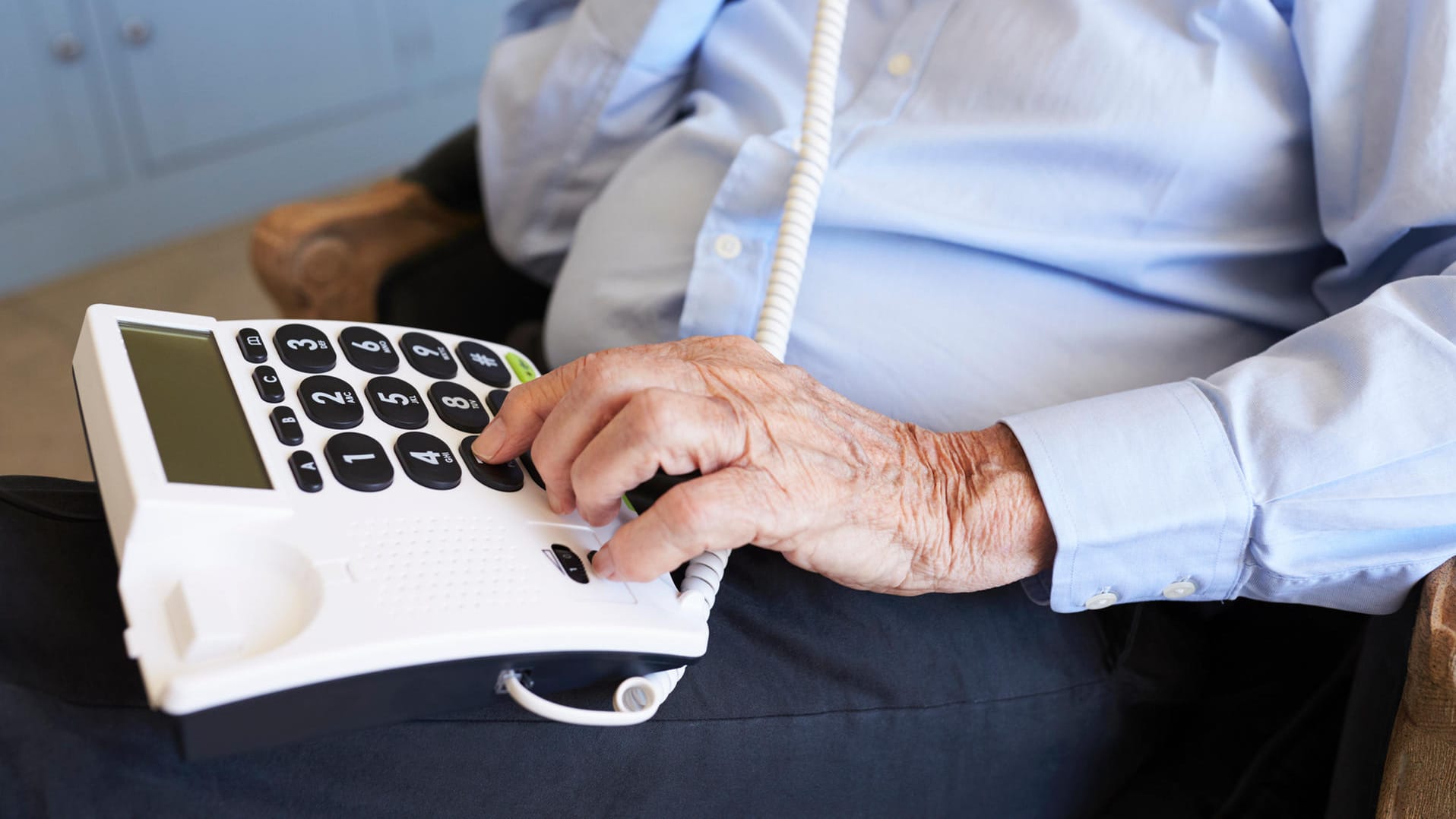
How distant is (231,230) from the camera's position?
228 centimetres

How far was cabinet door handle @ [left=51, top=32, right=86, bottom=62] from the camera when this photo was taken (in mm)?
1936

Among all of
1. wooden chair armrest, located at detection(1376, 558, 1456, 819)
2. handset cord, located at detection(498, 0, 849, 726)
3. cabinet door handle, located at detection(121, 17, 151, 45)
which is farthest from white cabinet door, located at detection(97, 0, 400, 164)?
wooden chair armrest, located at detection(1376, 558, 1456, 819)

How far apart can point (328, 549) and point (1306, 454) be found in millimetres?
473

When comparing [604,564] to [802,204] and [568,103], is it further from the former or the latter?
[568,103]

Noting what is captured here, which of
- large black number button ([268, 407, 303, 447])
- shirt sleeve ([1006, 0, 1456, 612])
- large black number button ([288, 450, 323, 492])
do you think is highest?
large black number button ([268, 407, 303, 447])

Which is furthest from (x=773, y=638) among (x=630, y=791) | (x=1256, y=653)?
(x=1256, y=653)

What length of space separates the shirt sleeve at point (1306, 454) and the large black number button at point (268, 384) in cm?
38

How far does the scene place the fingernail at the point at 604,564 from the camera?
49 centimetres

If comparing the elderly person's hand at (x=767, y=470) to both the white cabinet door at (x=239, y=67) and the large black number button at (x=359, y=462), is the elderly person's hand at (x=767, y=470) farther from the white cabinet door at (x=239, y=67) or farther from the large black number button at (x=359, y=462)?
the white cabinet door at (x=239, y=67)

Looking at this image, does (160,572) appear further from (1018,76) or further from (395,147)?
(395,147)

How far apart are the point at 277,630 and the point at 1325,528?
0.50 meters

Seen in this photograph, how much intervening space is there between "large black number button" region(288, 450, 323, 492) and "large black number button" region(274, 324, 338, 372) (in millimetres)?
80

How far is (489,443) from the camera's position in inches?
21.1

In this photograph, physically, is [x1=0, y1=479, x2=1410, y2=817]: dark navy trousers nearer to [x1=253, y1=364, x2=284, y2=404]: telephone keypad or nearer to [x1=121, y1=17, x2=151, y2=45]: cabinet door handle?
[x1=253, y1=364, x2=284, y2=404]: telephone keypad
